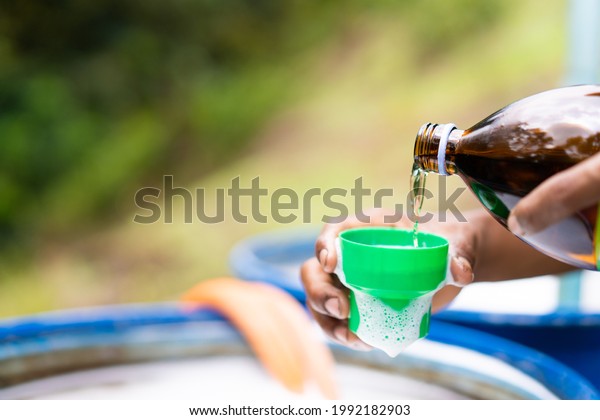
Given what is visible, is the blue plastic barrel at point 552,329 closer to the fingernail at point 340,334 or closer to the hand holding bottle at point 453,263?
the hand holding bottle at point 453,263

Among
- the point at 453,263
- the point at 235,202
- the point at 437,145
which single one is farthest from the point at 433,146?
the point at 235,202

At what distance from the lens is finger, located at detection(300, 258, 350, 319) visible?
64cm

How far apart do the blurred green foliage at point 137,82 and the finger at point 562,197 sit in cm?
383

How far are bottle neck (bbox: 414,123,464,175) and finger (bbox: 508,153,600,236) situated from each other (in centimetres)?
13

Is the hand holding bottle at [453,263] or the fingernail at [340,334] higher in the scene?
the hand holding bottle at [453,263]

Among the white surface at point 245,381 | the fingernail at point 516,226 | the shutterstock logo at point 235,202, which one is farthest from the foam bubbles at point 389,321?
the shutterstock logo at point 235,202

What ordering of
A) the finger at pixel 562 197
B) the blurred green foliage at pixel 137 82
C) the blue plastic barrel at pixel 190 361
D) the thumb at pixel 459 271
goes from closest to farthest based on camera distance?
the finger at pixel 562 197
the thumb at pixel 459 271
the blue plastic barrel at pixel 190 361
the blurred green foliage at pixel 137 82

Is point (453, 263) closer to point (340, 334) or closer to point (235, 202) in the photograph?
point (340, 334)

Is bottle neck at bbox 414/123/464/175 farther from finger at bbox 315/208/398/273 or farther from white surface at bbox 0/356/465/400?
white surface at bbox 0/356/465/400

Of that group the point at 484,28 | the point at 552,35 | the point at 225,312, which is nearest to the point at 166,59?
the point at 484,28

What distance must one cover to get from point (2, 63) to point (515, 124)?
4.01 meters

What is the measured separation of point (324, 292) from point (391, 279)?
0.34 ft

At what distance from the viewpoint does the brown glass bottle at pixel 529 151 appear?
562 mm

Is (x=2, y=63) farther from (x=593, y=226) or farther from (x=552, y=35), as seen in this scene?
(x=593, y=226)
